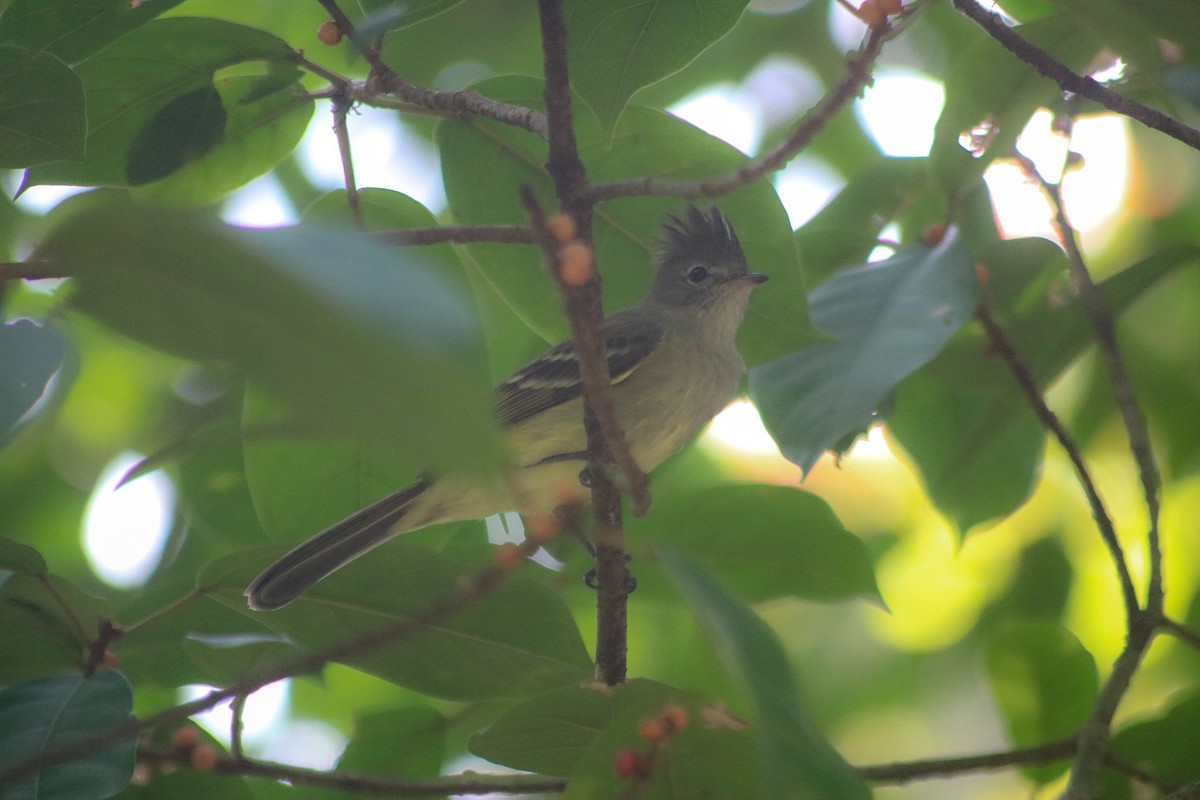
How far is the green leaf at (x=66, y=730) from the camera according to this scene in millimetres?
1958

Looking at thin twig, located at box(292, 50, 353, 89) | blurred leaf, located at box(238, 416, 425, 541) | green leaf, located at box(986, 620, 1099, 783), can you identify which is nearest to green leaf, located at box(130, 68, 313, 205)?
thin twig, located at box(292, 50, 353, 89)

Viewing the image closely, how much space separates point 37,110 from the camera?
2199 millimetres

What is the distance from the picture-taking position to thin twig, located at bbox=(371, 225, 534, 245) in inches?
79.5

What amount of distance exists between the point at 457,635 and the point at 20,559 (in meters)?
0.92

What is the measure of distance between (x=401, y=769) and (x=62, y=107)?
Result: 164 centimetres

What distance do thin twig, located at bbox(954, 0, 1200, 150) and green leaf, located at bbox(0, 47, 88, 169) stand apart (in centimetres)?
174

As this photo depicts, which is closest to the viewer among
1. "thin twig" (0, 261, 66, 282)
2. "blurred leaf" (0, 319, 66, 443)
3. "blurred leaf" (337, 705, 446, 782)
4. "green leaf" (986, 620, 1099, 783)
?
"blurred leaf" (0, 319, 66, 443)

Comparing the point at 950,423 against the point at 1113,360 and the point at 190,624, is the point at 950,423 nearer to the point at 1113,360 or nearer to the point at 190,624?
the point at 1113,360

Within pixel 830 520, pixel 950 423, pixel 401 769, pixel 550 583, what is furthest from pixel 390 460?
pixel 950 423

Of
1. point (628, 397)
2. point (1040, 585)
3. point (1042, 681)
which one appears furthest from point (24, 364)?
point (1040, 585)

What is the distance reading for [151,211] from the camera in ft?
3.46

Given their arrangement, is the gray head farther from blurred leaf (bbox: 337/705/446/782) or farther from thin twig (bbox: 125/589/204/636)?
thin twig (bbox: 125/589/204/636)

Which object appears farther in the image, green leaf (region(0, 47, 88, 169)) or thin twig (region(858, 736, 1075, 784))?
thin twig (region(858, 736, 1075, 784))

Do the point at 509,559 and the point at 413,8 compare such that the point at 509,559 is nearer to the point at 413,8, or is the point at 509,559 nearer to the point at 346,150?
the point at 413,8
